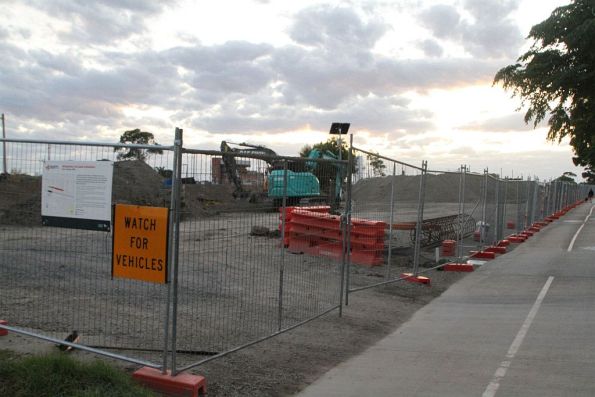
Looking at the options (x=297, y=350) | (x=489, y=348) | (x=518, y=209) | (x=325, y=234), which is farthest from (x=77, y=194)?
(x=518, y=209)

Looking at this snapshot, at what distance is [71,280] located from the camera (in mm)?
8680

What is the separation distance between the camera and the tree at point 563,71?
39.9 ft

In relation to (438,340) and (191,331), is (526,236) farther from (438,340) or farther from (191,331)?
(191,331)

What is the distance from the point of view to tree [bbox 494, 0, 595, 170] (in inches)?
479

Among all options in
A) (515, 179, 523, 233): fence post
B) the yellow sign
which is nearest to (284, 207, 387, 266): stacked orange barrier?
the yellow sign

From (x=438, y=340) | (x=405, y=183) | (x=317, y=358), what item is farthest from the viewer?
(x=405, y=183)

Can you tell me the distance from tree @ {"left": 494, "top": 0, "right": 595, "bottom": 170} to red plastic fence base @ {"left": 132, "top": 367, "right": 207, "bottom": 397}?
435 inches

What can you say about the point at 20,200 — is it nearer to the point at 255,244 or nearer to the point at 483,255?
the point at 255,244

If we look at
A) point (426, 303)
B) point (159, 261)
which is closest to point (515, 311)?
point (426, 303)

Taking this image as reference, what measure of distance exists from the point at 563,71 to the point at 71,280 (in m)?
11.1

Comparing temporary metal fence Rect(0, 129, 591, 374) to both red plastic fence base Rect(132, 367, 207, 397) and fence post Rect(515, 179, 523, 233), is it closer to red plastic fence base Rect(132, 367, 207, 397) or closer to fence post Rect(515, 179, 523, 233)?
red plastic fence base Rect(132, 367, 207, 397)

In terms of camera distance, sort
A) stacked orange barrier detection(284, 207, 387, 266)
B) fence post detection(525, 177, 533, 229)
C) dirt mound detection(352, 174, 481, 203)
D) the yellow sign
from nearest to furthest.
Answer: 1. the yellow sign
2. stacked orange barrier detection(284, 207, 387, 266)
3. dirt mound detection(352, 174, 481, 203)
4. fence post detection(525, 177, 533, 229)

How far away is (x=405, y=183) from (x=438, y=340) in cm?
407

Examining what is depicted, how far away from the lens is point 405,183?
1041 centimetres
